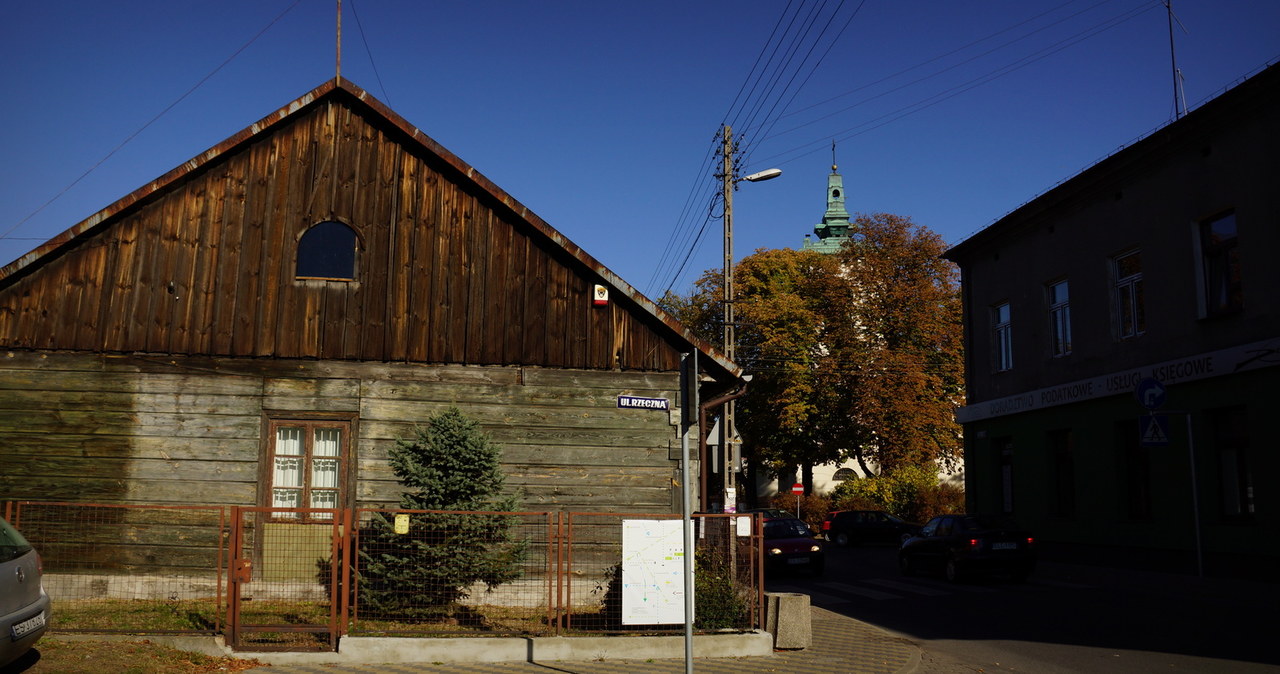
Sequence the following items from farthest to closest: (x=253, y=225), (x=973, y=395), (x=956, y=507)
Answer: (x=956, y=507) < (x=973, y=395) < (x=253, y=225)

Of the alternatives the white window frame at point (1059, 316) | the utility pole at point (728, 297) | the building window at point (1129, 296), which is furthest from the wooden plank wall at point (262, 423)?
the white window frame at point (1059, 316)

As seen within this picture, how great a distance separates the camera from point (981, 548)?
2181 centimetres

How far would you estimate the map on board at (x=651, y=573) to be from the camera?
11.7 metres

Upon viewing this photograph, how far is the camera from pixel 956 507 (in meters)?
44.5

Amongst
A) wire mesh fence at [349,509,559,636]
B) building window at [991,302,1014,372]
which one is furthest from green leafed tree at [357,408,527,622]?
building window at [991,302,1014,372]

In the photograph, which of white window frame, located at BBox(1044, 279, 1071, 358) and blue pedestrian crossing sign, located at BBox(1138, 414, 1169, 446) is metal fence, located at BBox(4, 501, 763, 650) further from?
white window frame, located at BBox(1044, 279, 1071, 358)

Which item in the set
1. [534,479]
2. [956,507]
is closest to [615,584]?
[534,479]

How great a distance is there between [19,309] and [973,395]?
25161 millimetres

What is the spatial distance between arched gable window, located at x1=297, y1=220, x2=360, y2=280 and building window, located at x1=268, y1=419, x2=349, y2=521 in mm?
2141

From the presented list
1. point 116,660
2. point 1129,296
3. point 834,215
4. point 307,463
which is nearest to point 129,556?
point 307,463

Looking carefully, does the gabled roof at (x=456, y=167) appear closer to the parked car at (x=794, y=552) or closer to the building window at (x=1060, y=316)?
the parked car at (x=794, y=552)

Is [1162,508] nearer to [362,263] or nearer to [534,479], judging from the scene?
[534,479]

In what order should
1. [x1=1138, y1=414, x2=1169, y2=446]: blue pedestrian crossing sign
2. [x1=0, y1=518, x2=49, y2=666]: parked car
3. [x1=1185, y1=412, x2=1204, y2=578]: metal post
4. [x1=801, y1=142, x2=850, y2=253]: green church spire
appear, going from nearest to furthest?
[x1=0, y1=518, x2=49, y2=666]: parked car
[x1=1138, y1=414, x2=1169, y2=446]: blue pedestrian crossing sign
[x1=1185, y1=412, x2=1204, y2=578]: metal post
[x1=801, y1=142, x2=850, y2=253]: green church spire

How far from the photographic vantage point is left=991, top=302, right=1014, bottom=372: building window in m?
29.6
